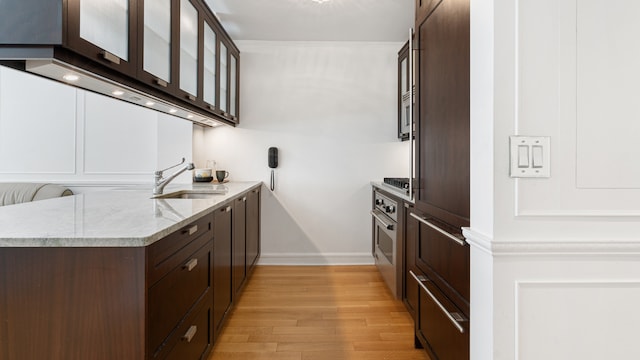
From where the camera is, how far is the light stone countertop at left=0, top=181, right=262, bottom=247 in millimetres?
1004

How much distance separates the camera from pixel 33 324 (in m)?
1.01

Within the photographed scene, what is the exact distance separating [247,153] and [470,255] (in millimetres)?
Result: 2937

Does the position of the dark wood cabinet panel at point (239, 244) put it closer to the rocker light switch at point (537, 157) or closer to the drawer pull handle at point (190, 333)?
the drawer pull handle at point (190, 333)

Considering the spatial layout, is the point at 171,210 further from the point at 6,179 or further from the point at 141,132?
the point at 6,179

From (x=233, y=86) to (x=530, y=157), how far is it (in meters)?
3.13

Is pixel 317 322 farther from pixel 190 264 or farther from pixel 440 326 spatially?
pixel 190 264

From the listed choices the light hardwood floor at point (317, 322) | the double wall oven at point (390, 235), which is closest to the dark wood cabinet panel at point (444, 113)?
the double wall oven at point (390, 235)

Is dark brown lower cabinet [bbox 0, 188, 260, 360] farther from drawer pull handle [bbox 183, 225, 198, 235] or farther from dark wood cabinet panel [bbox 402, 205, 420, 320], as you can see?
dark wood cabinet panel [bbox 402, 205, 420, 320]

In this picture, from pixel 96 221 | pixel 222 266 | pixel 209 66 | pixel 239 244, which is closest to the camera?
pixel 96 221

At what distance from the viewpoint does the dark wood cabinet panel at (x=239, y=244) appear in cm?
245

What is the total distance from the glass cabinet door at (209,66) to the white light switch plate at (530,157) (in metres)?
2.31

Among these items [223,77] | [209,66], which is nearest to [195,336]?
[209,66]

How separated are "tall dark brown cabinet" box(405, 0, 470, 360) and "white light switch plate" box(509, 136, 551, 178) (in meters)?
0.25

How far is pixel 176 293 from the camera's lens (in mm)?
1304
